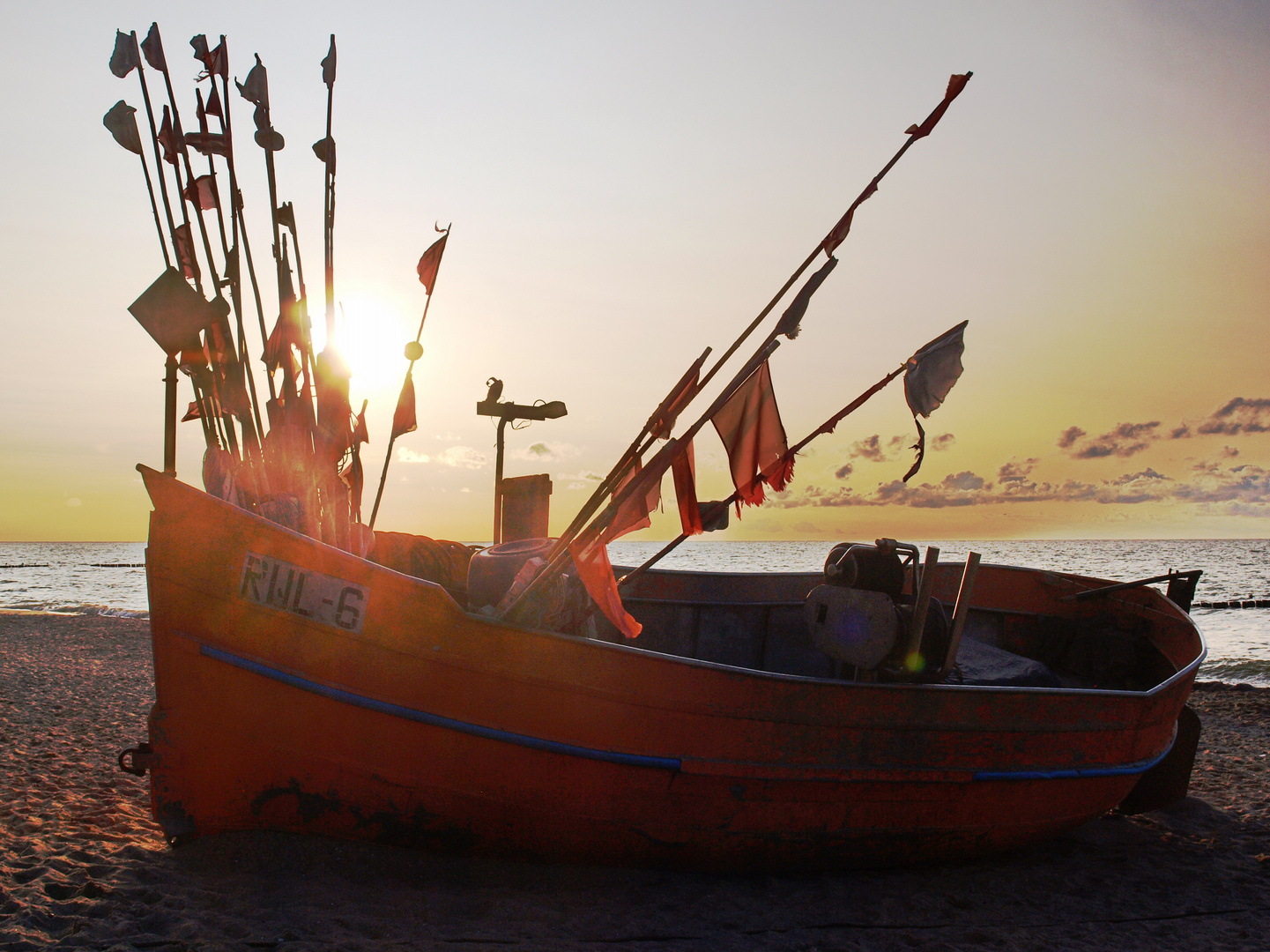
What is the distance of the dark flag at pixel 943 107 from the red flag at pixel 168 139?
17.0 feet

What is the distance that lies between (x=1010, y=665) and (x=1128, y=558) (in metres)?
91.4

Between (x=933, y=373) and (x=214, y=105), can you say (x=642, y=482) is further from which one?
(x=214, y=105)

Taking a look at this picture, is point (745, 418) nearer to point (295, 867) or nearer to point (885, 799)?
point (885, 799)

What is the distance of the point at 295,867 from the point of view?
4145 mm

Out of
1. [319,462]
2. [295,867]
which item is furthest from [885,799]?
[319,462]

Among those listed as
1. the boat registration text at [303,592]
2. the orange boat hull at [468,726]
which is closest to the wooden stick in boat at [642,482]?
the orange boat hull at [468,726]

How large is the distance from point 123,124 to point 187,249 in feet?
2.96

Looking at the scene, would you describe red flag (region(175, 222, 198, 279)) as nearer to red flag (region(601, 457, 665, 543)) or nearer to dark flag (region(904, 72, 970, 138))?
red flag (region(601, 457, 665, 543))

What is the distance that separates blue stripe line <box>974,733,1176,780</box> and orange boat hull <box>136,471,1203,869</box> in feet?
0.92

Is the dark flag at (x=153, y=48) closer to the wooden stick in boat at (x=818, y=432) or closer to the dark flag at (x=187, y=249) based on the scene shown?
the dark flag at (x=187, y=249)

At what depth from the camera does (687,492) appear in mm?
4559

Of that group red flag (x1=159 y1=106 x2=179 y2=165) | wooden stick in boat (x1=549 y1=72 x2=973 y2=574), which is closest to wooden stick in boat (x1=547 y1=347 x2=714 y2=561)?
wooden stick in boat (x1=549 y1=72 x2=973 y2=574)

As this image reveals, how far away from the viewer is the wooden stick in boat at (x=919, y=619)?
4.43 m

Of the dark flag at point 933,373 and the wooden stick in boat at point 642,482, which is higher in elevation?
the dark flag at point 933,373
